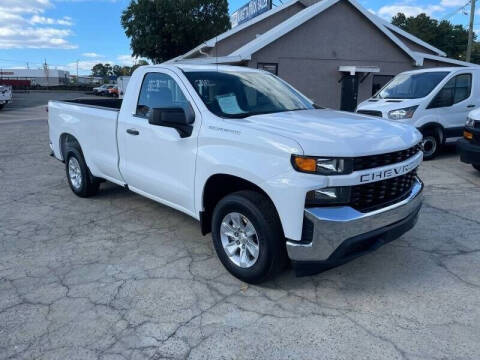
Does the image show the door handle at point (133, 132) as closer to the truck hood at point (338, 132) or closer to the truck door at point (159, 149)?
the truck door at point (159, 149)

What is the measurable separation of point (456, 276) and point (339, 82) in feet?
45.7

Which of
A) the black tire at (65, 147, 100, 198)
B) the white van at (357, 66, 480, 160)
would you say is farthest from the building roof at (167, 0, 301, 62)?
the black tire at (65, 147, 100, 198)

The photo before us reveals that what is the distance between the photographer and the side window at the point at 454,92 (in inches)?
350

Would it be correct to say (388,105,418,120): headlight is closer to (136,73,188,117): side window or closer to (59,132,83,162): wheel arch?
(136,73,188,117): side window

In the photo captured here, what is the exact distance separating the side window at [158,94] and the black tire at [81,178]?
5.64 ft

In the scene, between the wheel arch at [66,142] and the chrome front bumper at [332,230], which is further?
the wheel arch at [66,142]

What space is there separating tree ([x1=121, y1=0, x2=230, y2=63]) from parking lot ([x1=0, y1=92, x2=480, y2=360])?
3436 centimetres

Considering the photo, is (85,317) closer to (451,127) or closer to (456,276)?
(456,276)

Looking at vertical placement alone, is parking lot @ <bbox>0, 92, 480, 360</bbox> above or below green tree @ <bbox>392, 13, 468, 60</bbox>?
below

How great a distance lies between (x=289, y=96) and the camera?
4.70m

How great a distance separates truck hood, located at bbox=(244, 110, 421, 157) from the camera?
303 cm

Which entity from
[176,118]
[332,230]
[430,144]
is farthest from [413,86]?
[332,230]

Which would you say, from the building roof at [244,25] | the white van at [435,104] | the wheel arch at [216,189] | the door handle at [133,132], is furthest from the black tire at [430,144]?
the building roof at [244,25]

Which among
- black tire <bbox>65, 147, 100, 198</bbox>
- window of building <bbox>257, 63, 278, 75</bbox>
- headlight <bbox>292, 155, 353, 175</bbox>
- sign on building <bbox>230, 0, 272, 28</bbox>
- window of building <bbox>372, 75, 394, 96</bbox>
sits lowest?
black tire <bbox>65, 147, 100, 198</bbox>
